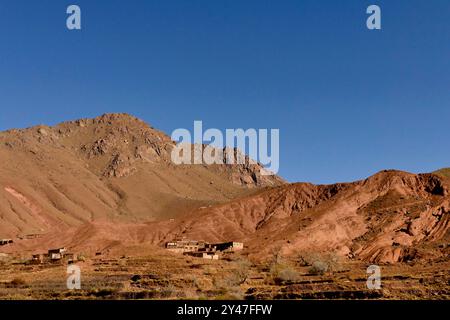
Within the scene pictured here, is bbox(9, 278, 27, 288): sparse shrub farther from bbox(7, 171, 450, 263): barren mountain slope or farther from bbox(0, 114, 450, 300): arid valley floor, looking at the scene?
bbox(7, 171, 450, 263): barren mountain slope

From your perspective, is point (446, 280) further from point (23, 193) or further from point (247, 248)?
→ point (23, 193)

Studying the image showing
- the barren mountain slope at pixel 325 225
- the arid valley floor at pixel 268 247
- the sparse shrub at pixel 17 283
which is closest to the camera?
the arid valley floor at pixel 268 247

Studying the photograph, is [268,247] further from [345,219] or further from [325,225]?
[345,219]

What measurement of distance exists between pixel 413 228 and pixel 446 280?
5652 centimetres

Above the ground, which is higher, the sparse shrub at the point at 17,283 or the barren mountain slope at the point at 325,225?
the barren mountain slope at the point at 325,225

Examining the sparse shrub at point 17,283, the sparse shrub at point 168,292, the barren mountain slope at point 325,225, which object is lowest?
the sparse shrub at point 17,283

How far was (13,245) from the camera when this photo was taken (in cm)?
12188

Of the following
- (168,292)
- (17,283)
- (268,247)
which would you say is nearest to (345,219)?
(268,247)

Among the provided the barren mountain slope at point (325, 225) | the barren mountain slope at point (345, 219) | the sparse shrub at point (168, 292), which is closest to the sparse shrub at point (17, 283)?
the sparse shrub at point (168, 292)

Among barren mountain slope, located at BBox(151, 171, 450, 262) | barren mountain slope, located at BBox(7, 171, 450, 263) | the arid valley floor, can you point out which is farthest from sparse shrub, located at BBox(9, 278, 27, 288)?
barren mountain slope, located at BBox(151, 171, 450, 262)

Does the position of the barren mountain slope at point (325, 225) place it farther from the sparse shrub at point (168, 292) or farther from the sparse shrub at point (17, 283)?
the sparse shrub at point (168, 292)

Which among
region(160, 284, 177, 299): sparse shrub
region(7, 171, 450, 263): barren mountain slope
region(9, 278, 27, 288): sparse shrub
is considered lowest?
region(9, 278, 27, 288): sparse shrub

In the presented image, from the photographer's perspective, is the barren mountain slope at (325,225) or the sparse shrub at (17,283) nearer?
the sparse shrub at (17,283)
